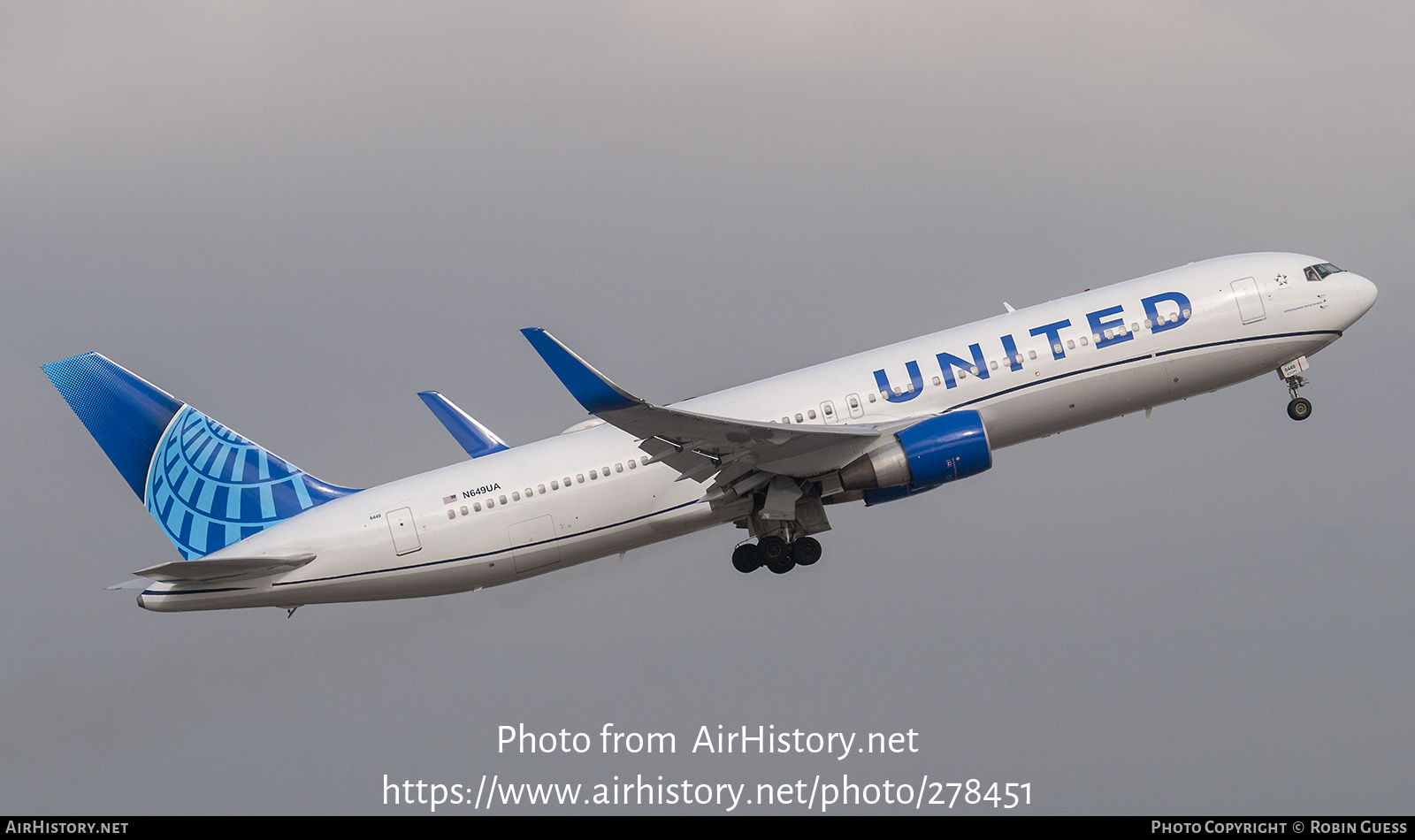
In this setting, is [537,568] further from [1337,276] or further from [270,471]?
[1337,276]

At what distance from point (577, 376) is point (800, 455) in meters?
7.25

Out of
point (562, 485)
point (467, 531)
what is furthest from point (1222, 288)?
point (467, 531)

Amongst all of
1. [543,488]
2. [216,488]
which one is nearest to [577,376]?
[543,488]

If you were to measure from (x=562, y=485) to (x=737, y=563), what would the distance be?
5.16 m

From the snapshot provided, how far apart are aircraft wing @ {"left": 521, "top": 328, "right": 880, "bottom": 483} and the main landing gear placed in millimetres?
1882

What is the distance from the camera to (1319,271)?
36.0m

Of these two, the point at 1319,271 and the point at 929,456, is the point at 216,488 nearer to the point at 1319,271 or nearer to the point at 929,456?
the point at 929,456

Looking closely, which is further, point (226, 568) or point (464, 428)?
point (464, 428)

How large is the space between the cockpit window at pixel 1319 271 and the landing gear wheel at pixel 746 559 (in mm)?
16671

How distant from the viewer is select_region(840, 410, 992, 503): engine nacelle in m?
32.7

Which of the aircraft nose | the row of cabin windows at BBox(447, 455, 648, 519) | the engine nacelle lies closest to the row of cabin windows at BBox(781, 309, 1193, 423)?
the engine nacelle

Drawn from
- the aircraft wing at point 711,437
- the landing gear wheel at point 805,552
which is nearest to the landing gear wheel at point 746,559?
the landing gear wheel at point 805,552

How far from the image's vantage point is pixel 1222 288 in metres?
35.2

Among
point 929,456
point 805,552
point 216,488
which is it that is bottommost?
point 805,552
